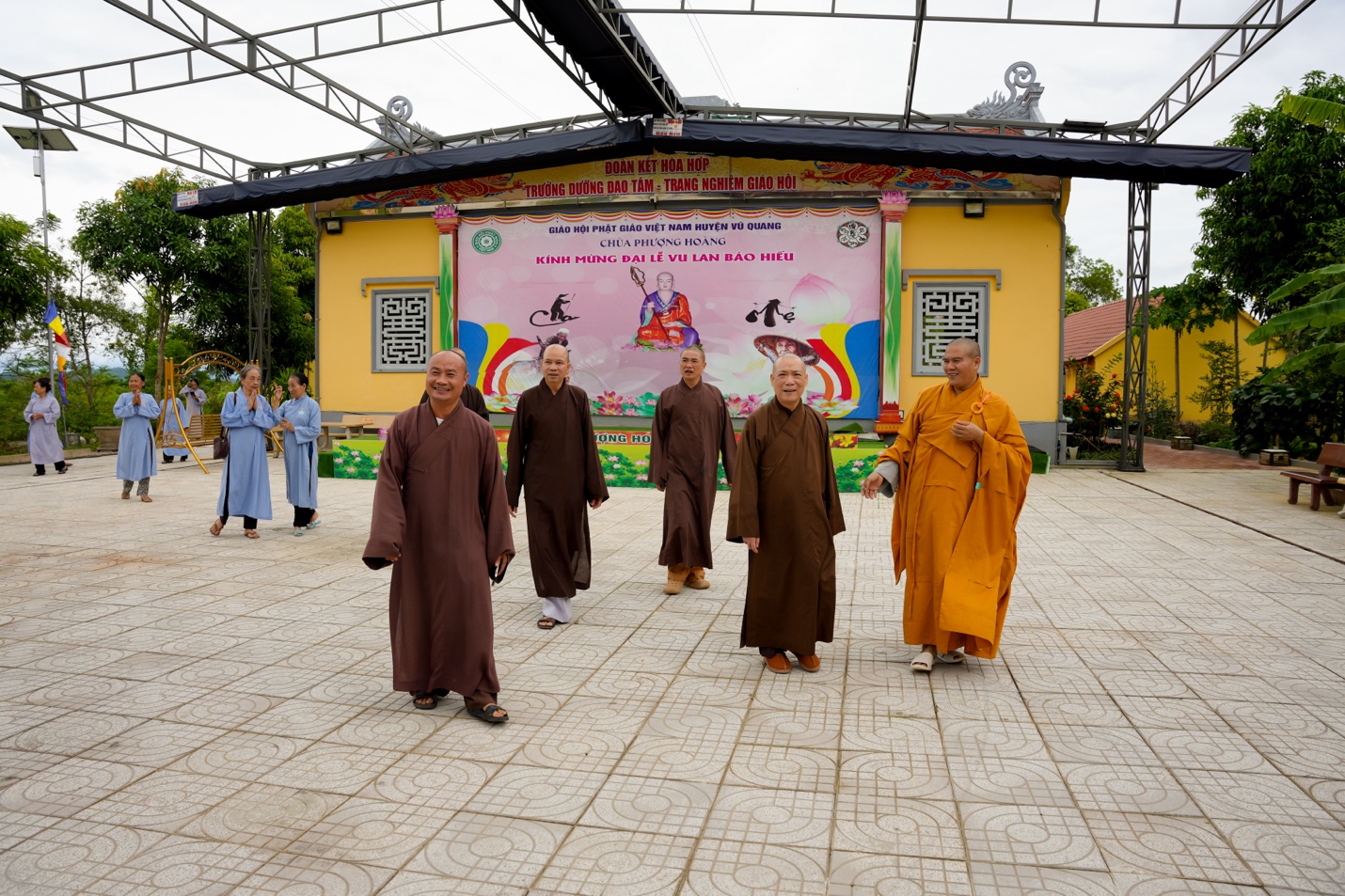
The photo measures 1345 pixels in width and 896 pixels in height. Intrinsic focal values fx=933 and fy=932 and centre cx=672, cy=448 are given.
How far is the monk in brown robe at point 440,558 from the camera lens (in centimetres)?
411

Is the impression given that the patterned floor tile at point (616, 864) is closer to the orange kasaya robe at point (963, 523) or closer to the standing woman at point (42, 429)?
the orange kasaya robe at point (963, 523)

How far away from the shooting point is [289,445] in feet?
30.2

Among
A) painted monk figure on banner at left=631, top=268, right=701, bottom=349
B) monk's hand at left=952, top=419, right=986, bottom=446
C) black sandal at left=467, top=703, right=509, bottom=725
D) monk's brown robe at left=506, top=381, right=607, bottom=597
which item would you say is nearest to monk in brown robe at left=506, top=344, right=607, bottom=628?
monk's brown robe at left=506, top=381, right=607, bottom=597

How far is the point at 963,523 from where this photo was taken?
479 centimetres

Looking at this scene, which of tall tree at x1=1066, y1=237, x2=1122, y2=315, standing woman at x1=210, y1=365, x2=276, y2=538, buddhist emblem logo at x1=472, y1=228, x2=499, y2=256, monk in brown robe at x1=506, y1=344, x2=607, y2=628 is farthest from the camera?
tall tree at x1=1066, y1=237, x2=1122, y2=315

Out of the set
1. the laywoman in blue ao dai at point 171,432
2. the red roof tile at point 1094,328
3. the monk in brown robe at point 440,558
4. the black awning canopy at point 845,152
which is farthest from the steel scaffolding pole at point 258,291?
the red roof tile at point 1094,328

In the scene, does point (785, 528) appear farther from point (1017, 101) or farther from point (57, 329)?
point (57, 329)

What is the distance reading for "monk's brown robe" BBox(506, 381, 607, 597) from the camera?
5844mm

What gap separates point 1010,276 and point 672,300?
4.92m

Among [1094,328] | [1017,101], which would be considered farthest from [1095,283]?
[1017,101]

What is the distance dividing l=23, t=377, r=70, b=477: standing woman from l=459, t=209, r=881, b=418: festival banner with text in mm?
6640

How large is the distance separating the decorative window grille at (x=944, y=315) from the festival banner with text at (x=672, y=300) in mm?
654

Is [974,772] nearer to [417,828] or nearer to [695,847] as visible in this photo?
[695,847]

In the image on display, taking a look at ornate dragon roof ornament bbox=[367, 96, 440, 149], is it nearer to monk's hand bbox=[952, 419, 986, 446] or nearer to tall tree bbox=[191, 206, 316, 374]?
tall tree bbox=[191, 206, 316, 374]
